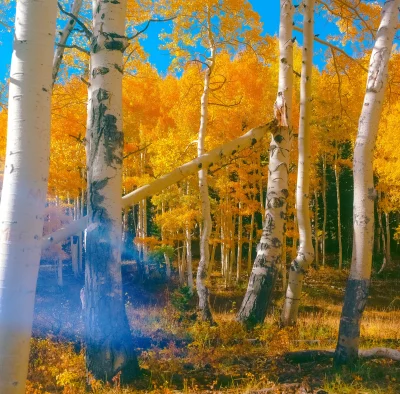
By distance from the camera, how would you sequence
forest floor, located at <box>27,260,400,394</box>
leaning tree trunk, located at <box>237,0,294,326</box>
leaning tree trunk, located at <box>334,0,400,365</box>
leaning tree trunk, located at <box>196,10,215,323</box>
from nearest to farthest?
forest floor, located at <box>27,260,400,394</box>
leaning tree trunk, located at <box>334,0,400,365</box>
leaning tree trunk, located at <box>237,0,294,326</box>
leaning tree trunk, located at <box>196,10,215,323</box>

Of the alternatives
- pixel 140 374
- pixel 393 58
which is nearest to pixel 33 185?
pixel 140 374

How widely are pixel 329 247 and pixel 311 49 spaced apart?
21.0 metres

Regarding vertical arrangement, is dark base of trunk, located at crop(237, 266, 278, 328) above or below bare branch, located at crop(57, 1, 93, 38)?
below

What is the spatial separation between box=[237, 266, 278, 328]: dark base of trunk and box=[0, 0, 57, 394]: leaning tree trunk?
157 inches

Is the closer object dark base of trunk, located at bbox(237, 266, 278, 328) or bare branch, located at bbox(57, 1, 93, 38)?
bare branch, located at bbox(57, 1, 93, 38)

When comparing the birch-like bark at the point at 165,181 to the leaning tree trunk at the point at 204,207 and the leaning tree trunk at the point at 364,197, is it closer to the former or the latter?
the leaning tree trunk at the point at 364,197

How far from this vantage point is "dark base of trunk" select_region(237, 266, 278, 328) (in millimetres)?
5754

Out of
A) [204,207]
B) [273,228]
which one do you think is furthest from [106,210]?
[204,207]

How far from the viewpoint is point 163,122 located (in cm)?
1578

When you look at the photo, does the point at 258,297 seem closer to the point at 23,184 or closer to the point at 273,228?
the point at 273,228

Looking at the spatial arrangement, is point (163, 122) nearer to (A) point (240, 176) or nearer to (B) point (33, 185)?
(A) point (240, 176)

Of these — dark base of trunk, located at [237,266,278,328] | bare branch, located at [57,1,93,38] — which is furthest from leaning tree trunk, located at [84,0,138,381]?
dark base of trunk, located at [237,266,278,328]

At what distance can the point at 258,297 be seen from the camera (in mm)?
5773

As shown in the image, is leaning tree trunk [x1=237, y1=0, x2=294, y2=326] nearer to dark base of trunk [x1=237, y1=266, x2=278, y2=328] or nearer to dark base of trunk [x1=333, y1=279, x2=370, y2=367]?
dark base of trunk [x1=237, y1=266, x2=278, y2=328]
